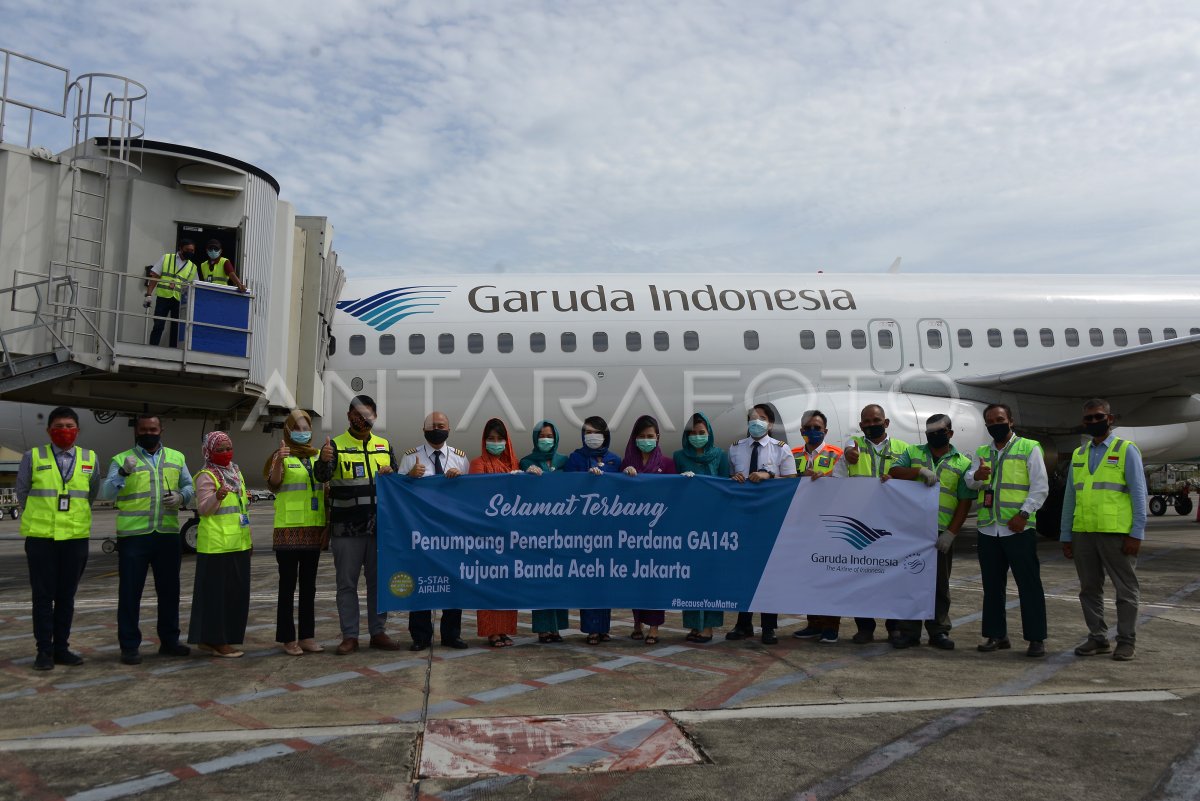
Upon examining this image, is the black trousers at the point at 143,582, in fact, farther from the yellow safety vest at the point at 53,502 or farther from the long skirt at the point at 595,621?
the long skirt at the point at 595,621

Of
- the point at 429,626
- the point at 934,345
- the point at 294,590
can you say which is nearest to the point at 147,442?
the point at 294,590

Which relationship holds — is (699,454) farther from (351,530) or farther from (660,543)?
(351,530)

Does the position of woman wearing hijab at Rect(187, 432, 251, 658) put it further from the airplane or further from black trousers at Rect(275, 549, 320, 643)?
the airplane

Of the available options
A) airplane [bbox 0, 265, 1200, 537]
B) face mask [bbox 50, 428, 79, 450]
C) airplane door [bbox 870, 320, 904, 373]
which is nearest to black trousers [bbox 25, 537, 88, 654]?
face mask [bbox 50, 428, 79, 450]

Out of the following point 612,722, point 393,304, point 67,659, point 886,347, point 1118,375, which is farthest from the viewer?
point 886,347

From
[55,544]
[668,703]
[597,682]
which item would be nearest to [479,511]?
[597,682]

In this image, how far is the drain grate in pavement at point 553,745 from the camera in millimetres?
3967

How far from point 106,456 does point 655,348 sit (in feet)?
25.9

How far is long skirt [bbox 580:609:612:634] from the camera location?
269 inches

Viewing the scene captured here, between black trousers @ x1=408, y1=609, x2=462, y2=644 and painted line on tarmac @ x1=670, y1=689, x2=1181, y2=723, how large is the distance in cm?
251

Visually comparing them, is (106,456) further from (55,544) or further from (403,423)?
(55,544)

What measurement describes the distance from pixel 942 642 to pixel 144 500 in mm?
6091

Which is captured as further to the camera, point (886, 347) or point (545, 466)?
point (886, 347)

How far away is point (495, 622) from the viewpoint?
681cm
